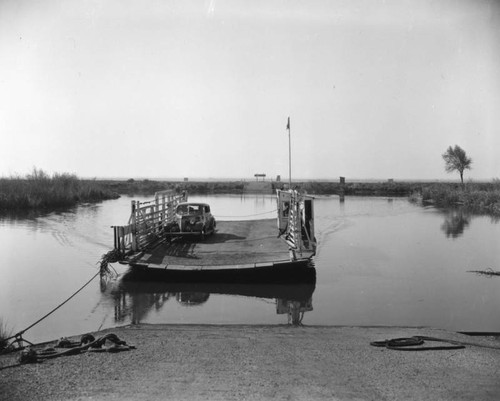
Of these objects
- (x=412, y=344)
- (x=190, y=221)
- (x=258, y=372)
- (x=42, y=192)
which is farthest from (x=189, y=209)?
(x=42, y=192)

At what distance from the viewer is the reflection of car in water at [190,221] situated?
65.8ft

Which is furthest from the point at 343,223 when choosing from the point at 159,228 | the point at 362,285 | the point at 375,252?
the point at 362,285

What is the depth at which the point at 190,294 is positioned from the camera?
13.6 m

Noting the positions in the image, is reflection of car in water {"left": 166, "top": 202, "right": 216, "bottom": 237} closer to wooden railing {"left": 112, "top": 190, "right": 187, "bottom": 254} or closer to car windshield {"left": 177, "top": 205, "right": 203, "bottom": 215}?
car windshield {"left": 177, "top": 205, "right": 203, "bottom": 215}

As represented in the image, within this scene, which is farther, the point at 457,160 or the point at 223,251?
the point at 457,160

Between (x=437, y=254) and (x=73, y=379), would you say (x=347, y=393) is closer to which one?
(x=73, y=379)

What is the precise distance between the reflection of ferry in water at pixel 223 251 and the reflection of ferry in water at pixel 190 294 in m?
0.41

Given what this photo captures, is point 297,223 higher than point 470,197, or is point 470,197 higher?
point 297,223

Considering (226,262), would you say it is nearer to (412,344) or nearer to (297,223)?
(297,223)

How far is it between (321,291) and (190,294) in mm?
4063

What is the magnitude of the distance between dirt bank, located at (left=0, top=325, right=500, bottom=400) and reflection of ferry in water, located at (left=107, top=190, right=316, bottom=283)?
573 centimetres

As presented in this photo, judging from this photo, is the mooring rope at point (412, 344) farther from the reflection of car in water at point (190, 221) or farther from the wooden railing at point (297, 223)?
the reflection of car in water at point (190, 221)

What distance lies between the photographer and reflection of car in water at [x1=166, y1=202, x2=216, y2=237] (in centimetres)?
2006

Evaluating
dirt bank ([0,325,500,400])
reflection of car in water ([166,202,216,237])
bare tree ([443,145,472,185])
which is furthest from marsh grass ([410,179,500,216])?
dirt bank ([0,325,500,400])
